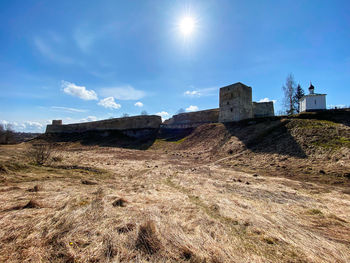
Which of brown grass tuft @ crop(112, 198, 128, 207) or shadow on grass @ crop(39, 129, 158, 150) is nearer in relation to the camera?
brown grass tuft @ crop(112, 198, 128, 207)

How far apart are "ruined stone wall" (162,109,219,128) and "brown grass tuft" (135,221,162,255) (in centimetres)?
2833

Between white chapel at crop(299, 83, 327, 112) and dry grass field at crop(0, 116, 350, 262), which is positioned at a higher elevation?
white chapel at crop(299, 83, 327, 112)

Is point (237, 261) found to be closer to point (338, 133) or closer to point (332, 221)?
point (332, 221)

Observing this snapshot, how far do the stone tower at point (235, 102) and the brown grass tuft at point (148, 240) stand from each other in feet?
78.7

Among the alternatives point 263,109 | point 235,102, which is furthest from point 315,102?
point 235,102

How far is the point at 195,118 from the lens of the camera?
36500mm

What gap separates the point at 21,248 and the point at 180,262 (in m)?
2.40

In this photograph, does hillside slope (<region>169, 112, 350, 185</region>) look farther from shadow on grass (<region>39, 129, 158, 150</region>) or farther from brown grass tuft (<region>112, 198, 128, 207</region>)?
shadow on grass (<region>39, 129, 158, 150</region>)

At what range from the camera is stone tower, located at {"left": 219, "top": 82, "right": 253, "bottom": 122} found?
79.6ft

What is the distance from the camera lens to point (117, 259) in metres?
2.21

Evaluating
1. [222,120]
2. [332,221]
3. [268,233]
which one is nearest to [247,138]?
[222,120]

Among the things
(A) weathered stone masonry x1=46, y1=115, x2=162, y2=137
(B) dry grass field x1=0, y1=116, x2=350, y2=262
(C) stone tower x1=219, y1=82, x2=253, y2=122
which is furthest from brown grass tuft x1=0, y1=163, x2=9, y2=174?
(A) weathered stone masonry x1=46, y1=115, x2=162, y2=137

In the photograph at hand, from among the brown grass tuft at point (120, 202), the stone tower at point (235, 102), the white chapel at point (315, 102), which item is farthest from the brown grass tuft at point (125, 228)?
the white chapel at point (315, 102)

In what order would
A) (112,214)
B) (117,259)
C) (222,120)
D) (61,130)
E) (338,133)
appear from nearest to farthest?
(117,259) → (112,214) → (338,133) → (222,120) → (61,130)
